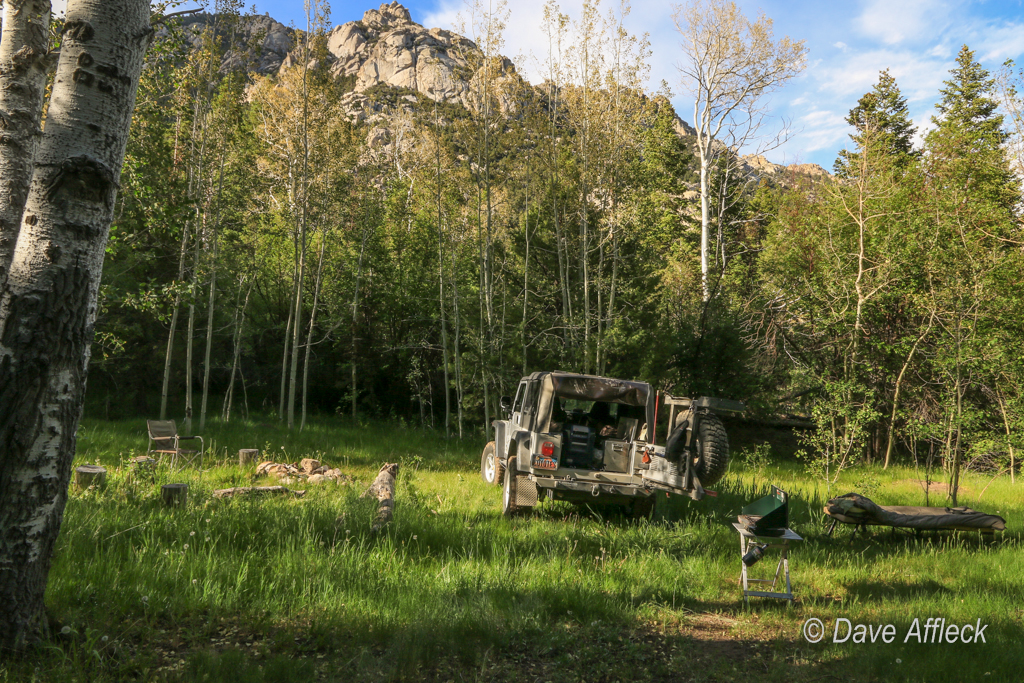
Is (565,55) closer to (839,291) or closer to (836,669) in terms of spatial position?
(839,291)

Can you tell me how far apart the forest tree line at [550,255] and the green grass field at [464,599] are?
Answer: 5.88 meters

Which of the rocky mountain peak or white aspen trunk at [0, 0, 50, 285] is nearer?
white aspen trunk at [0, 0, 50, 285]

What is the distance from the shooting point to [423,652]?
139 inches

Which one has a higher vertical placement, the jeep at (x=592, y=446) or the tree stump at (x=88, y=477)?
the jeep at (x=592, y=446)

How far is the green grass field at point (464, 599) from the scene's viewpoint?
3.44 meters

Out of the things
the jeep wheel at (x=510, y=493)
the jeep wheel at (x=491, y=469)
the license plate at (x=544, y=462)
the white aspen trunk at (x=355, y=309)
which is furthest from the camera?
the white aspen trunk at (x=355, y=309)

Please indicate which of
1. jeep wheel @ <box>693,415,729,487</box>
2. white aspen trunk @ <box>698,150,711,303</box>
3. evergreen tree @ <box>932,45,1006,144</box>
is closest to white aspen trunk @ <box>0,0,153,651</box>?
jeep wheel @ <box>693,415,729,487</box>

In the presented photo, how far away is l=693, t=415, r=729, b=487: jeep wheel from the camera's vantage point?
5.66 metres

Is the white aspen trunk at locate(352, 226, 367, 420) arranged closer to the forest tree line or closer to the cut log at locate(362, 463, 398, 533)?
the forest tree line

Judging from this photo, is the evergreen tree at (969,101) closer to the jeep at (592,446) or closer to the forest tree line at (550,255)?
the forest tree line at (550,255)

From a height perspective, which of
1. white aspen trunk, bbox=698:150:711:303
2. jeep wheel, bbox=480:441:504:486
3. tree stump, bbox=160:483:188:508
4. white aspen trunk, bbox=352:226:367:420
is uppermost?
white aspen trunk, bbox=698:150:711:303

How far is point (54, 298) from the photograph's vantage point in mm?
2859

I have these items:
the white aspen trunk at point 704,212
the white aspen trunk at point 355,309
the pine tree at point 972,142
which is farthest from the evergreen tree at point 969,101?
the white aspen trunk at point 355,309

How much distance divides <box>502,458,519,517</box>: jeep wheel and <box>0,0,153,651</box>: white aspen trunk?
5.10 metres
